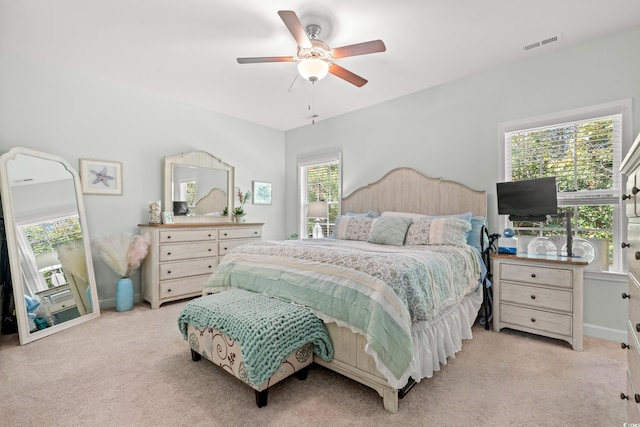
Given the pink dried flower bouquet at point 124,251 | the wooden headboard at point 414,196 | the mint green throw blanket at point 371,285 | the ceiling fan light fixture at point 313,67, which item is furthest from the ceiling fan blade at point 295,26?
the pink dried flower bouquet at point 124,251

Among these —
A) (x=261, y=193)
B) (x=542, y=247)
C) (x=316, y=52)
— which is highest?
(x=316, y=52)

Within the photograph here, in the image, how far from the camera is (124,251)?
345 centimetres

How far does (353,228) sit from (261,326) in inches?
80.6

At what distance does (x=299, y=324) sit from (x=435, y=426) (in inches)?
34.8

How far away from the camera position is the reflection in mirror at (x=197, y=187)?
160 inches

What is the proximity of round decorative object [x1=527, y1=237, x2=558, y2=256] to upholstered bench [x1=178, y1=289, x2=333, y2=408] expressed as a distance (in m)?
2.30

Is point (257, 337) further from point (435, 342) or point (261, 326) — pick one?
point (435, 342)

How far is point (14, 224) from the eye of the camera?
107 inches

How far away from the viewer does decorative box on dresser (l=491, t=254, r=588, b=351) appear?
2389 mm

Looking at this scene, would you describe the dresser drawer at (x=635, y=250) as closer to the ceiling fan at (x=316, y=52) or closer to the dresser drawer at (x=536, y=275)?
the dresser drawer at (x=536, y=275)

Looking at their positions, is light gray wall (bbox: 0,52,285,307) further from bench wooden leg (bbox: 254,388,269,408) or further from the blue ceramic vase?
bench wooden leg (bbox: 254,388,269,408)

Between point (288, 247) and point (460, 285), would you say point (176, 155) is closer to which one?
point (288, 247)

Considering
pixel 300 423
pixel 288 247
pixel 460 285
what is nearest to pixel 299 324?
pixel 300 423

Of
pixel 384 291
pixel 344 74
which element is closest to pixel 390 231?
pixel 384 291
